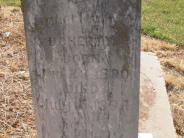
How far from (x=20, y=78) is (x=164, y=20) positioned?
12.9 feet

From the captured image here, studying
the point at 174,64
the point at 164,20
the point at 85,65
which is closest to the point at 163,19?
the point at 164,20

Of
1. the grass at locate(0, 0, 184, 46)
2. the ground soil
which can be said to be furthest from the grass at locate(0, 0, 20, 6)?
the ground soil

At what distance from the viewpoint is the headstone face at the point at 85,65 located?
149 cm

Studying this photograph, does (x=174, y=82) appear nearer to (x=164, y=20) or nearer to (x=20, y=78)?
(x=20, y=78)

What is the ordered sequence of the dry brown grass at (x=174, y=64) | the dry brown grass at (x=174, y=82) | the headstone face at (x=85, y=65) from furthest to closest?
1. the dry brown grass at (x=174, y=64)
2. the dry brown grass at (x=174, y=82)
3. the headstone face at (x=85, y=65)

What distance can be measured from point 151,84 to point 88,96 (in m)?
2.51

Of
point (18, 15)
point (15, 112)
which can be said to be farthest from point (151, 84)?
point (18, 15)

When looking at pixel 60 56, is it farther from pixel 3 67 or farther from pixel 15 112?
pixel 3 67

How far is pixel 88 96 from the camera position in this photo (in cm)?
162

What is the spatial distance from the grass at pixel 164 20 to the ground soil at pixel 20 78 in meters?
0.32

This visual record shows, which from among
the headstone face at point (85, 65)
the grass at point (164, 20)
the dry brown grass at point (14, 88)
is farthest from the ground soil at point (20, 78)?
the headstone face at point (85, 65)

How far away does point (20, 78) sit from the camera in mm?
4137

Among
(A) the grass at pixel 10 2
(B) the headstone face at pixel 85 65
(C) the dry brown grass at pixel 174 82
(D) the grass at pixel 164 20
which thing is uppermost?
(B) the headstone face at pixel 85 65

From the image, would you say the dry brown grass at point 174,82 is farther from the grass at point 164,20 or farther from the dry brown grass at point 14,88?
the grass at point 164,20
